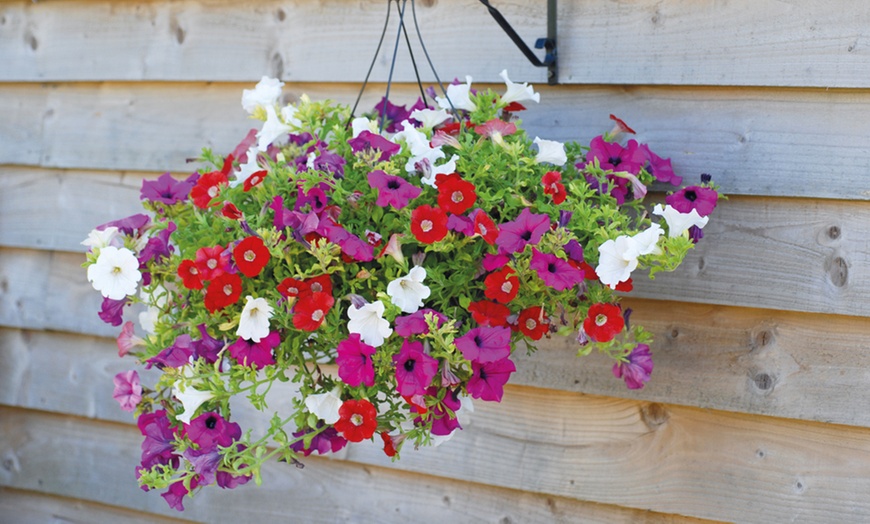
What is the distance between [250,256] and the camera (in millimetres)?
1042

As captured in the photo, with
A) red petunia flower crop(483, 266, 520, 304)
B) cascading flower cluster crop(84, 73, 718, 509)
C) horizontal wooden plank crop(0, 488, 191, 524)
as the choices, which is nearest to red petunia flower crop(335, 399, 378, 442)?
cascading flower cluster crop(84, 73, 718, 509)

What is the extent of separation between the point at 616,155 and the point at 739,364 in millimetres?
399

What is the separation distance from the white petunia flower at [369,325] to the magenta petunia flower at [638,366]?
1.31 ft

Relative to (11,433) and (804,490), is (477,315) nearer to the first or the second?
(804,490)

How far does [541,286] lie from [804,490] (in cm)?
59

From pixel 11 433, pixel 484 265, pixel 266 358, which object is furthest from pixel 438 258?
pixel 11 433

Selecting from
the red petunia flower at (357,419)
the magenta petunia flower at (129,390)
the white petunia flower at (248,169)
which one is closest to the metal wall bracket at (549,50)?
the white petunia flower at (248,169)

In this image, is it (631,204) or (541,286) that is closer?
(541,286)

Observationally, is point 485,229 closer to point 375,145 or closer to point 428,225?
point 428,225

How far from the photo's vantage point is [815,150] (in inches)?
49.8

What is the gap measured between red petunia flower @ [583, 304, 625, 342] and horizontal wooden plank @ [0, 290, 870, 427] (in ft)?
1.11

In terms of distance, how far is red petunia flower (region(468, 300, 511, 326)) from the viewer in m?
1.07

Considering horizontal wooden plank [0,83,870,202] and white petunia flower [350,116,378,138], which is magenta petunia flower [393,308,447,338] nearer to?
white petunia flower [350,116,378,138]

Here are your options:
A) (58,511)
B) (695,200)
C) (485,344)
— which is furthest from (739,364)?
(58,511)
